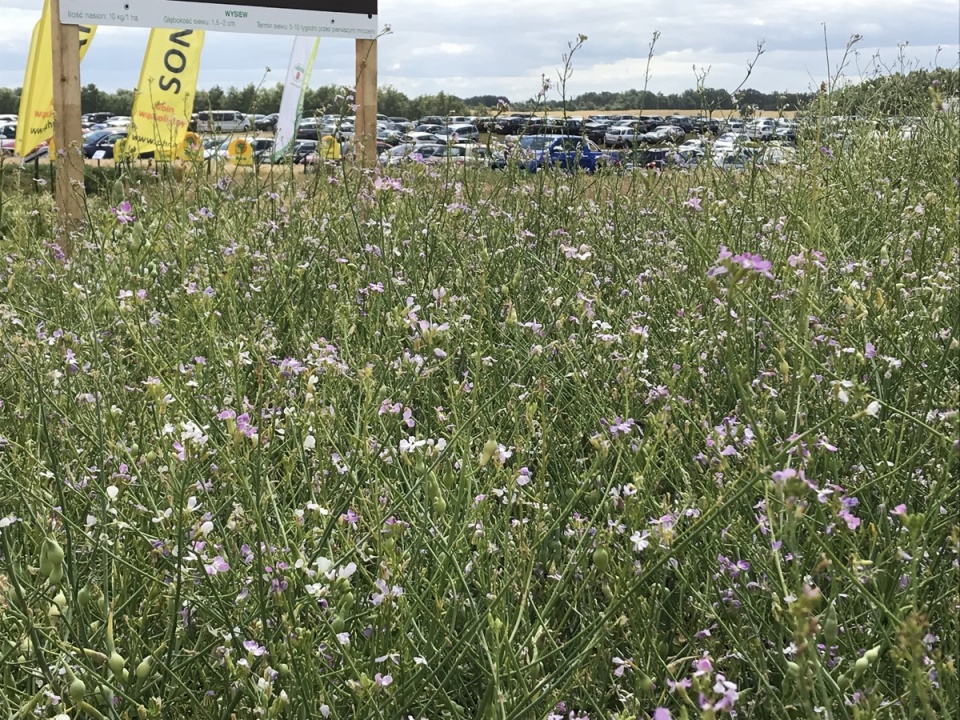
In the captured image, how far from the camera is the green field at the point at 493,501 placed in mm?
1355

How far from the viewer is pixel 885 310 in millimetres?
2043

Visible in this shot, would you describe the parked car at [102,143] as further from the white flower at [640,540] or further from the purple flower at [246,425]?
the white flower at [640,540]

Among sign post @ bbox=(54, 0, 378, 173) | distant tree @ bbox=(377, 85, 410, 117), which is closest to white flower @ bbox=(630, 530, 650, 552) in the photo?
sign post @ bbox=(54, 0, 378, 173)

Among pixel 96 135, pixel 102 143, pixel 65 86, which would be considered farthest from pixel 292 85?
pixel 96 135

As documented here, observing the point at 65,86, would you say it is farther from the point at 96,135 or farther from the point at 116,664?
the point at 96,135

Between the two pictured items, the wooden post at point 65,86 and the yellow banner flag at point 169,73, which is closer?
the wooden post at point 65,86

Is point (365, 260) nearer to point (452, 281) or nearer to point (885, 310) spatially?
point (452, 281)

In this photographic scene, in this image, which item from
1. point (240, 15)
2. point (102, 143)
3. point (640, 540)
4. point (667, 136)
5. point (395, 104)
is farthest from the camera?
point (395, 104)

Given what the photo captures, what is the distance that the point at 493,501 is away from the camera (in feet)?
6.26

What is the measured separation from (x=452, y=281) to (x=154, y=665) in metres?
1.86

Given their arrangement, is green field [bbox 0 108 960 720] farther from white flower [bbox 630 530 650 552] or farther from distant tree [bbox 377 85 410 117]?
distant tree [bbox 377 85 410 117]

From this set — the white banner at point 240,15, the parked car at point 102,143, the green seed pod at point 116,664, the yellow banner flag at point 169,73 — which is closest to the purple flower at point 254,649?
the green seed pod at point 116,664

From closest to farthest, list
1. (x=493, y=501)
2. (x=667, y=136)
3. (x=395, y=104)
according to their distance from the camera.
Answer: (x=493, y=501) → (x=667, y=136) → (x=395, y=104)

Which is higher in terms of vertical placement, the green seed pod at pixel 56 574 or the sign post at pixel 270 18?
the sign post at pixel 270 18
